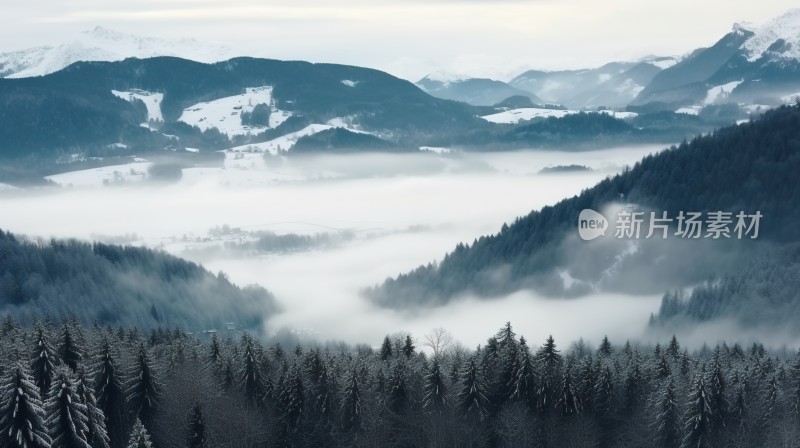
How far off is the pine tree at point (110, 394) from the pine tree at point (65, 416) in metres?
15.9

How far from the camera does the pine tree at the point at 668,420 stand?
8100cm

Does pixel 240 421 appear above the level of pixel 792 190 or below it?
below

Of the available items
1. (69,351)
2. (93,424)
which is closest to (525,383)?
(93,424)

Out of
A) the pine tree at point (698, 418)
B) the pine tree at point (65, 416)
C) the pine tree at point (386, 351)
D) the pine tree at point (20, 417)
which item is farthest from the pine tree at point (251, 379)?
the pine tree at point (698, 418)

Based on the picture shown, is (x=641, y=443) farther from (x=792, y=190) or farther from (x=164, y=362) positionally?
(x=792, y=190)

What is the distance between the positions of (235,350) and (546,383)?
33502mm

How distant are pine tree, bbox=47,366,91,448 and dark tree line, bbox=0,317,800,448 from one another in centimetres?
903

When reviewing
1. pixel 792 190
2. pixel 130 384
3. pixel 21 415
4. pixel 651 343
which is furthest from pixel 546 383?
pixel 792 190

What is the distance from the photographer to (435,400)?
8619 cm

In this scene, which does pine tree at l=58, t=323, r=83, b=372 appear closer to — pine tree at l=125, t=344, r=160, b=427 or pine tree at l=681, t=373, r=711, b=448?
pine tree at l=125, t=344, r=160, b=427

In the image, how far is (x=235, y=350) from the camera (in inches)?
3824

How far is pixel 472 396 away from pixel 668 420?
1787 cm

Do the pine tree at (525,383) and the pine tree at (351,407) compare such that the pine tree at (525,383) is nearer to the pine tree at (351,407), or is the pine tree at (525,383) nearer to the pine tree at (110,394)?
the pine tree at (351,407)

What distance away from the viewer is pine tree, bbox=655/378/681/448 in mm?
81000
